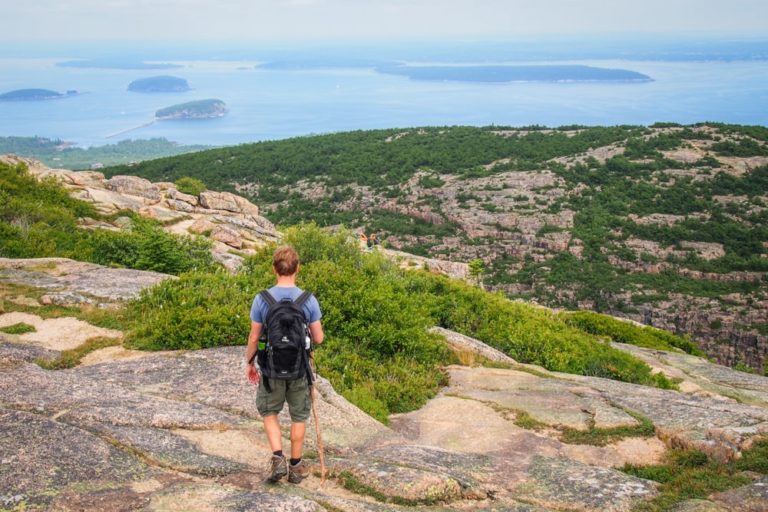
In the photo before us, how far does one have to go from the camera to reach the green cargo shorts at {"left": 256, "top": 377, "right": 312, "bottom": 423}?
6.64 m

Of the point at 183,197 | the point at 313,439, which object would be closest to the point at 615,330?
the point at 313,439

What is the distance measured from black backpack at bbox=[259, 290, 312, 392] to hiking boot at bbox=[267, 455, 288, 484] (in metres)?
0.84

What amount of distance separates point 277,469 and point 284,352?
1205mm

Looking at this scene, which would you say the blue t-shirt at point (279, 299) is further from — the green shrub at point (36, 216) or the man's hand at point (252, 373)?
the green shrub at point (36, 216)

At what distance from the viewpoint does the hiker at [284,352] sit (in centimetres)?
621

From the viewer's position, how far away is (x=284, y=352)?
20.6 ft

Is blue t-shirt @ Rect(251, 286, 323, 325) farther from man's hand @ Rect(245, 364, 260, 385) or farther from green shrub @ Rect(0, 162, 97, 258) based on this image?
green shrub @ Rect(0, 162, 97, 258)

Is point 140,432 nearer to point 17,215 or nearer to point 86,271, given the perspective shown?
point 86,271

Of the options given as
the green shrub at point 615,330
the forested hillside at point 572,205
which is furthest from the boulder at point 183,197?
the green shrub at point 615,330

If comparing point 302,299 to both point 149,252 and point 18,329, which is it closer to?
point 18,329

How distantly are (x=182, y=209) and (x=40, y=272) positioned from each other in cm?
2056

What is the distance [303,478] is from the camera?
6539 millimetres

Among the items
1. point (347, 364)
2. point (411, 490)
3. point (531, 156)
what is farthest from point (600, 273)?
point (411, 490)

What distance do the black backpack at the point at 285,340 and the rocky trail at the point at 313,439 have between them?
118cm
